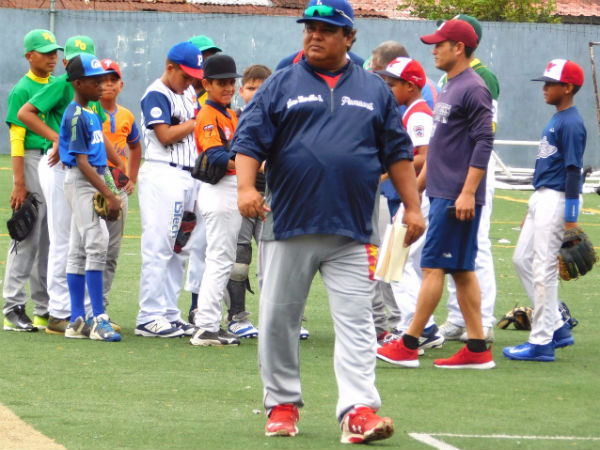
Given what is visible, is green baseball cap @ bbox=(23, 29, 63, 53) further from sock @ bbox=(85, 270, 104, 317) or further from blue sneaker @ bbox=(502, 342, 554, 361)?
blue sneaker @ bbox=(502, 342, 554, 361)

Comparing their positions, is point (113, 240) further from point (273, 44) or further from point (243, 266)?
point (273, 44)

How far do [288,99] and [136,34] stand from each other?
84.4 feet

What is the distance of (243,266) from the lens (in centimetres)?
929

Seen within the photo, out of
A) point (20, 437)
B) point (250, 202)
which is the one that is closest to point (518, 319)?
point (250, 202)

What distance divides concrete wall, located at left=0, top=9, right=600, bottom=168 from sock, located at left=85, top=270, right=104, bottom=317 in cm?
2246

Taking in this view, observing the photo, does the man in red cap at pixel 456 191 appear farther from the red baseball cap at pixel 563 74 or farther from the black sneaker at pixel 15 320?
the black sneaker at pixel 15 320

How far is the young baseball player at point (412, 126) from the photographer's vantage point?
8.45 meters

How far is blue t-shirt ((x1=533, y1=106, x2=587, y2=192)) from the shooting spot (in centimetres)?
801

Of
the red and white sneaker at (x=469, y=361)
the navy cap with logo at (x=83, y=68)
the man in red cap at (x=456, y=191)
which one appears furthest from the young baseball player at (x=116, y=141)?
the red and white sneaker at (x=469, y=361)

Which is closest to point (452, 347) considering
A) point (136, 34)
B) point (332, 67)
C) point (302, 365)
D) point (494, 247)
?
point (302, 365)

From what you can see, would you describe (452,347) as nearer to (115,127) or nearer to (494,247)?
(115,127)

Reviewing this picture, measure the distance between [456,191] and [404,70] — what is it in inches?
44.3

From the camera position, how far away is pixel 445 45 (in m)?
7.88

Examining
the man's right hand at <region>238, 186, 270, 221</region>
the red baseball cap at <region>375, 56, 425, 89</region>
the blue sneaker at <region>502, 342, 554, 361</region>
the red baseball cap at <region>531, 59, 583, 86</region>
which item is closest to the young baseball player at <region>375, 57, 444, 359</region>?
the red baseball cap at <region>375, 56, 425, 89</region>
